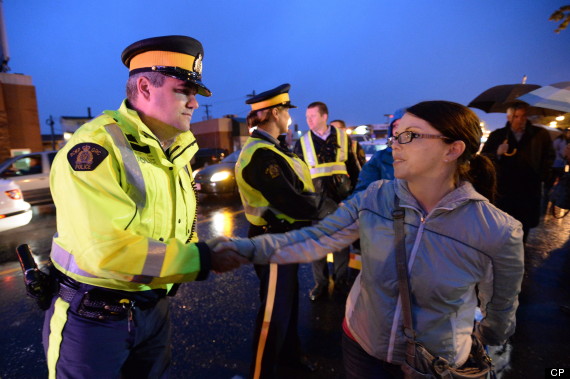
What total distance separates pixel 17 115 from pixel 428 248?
2573 centimetres

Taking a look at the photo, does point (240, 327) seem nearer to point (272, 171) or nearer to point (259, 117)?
point (272, 171)

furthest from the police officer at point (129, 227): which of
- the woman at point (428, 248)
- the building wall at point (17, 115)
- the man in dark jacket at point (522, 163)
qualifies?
the building wall at point (17, 115)

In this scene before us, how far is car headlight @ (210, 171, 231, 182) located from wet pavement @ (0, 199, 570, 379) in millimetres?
5323

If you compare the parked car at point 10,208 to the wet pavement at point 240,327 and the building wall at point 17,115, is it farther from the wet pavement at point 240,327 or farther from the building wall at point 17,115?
the building wall at point 17,115

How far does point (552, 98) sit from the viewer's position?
3529 millimetres

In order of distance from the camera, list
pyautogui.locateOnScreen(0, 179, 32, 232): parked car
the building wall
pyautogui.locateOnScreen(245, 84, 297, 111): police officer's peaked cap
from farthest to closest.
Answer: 1. the building wall
2. pyautogui.locateOnScreen(0, 179, 32, 232): parked car
3. pyautogui.locateOnScreen(245, 84, 297, 111): police officer's peaked cap

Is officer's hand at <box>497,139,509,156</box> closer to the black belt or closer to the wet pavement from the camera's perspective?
the wet pavement

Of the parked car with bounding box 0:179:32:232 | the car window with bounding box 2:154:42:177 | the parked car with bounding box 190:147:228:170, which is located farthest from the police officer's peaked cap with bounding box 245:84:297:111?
the parked car with bounding box 190:147:228:170

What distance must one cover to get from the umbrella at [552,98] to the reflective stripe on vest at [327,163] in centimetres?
213

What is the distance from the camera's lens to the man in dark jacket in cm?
402

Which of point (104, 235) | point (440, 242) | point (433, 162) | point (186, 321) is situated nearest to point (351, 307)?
point (440, 242)

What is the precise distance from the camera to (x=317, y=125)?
430 centimetres

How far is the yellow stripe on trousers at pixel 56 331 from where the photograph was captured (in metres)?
1.43

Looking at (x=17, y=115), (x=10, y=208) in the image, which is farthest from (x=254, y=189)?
(x=17, y=115)
